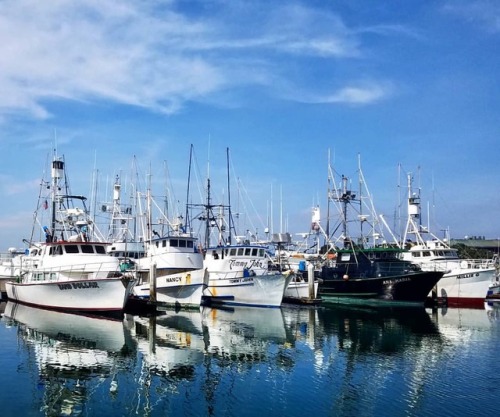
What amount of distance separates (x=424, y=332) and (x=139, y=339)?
14706mm

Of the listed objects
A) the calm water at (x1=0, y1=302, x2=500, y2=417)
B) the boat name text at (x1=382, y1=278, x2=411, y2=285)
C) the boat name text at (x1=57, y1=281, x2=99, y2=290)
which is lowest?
the calm water at (x1=0, y1=302, x2=500, y2=417)

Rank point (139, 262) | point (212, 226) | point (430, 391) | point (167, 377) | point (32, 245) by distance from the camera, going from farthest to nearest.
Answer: point (212, 226) → point (139, 262) → point (32, 245) → point (167, 377) → point (430, 391)

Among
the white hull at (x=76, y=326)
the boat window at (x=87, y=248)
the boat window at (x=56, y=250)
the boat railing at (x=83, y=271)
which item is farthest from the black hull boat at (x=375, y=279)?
the boat window at (x=56, y=250)

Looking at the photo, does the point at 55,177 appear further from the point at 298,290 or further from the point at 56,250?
the point at 298,290

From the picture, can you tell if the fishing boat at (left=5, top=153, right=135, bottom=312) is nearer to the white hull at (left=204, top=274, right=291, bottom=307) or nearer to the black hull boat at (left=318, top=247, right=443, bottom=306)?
the white hull at (left=204, top=274, right=291, bottom=307)

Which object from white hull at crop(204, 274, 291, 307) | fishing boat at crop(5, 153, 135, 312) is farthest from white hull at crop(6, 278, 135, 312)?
white hull at crop(204, 274, 291, 307)

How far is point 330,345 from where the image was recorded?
23.9 meters

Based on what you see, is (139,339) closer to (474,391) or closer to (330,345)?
(330,345)

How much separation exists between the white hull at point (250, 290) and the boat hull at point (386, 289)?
23.0 feet

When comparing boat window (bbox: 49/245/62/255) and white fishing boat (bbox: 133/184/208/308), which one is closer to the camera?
boat window (bbox: 49/245/62/255)

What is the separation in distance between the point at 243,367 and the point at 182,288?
17392 millimetres

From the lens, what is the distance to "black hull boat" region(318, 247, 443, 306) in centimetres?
4088

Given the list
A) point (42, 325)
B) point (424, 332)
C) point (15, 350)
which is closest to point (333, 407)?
point (15, 350)

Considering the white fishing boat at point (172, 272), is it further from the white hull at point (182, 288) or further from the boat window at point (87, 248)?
the boat window at point (87, 248)
